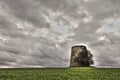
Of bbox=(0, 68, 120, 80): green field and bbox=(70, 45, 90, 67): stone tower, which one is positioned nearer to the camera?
bbox=(0, 68, 120, 80): green field

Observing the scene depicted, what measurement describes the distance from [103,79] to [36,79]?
7936 millimetres

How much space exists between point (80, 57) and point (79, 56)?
41cm

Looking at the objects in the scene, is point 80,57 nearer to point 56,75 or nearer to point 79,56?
point 79,56

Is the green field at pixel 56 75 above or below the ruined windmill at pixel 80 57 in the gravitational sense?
below

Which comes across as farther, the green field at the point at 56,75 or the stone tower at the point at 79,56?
the stone tower at the point at 79,56

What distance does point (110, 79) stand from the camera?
30.4m

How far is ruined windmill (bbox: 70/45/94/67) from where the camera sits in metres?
71.7

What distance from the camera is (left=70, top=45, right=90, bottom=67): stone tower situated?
2854 inches

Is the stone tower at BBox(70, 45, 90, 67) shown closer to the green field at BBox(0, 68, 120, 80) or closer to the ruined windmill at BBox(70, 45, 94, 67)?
the ruined windmill at BBox(70, 45, 94, 67)

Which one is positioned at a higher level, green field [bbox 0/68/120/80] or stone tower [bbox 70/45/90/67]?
stone tower [bbox 70/45/90/67]

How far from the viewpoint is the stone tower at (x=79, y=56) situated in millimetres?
72500

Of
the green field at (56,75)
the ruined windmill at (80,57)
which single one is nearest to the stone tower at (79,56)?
the ruined windmill at (80,57)

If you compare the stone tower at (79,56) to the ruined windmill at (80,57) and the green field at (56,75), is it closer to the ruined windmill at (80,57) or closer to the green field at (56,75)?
the ruined windmill at (80,57)

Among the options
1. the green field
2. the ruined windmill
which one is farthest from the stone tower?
the green field
